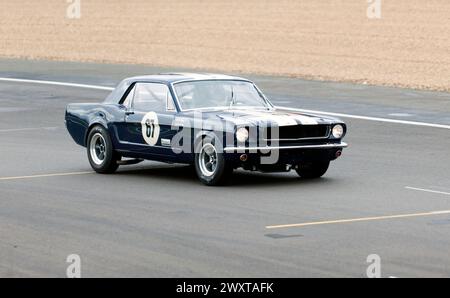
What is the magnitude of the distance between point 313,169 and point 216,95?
158 centimetres

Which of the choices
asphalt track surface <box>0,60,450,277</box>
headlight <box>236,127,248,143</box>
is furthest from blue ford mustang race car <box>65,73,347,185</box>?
asphalt track surface <box>0,60,450,277</box>

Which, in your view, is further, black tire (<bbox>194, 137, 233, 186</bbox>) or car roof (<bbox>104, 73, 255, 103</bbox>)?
car roof (<bbox>104, 73, 255, 103</bbox>)

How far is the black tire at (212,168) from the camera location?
15.2 metres

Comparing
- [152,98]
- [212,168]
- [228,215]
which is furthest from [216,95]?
[228,215]

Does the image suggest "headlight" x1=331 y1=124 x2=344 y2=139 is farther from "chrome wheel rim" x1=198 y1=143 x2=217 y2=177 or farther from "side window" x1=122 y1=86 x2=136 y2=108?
"side window" x1=122 y1=86 x2=136 y2=108

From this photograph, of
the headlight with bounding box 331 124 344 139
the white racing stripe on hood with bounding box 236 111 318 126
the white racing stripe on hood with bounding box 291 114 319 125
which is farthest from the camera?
the headlight with bounding box 331 124 344 139

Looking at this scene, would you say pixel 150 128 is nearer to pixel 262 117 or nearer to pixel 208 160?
pixel 208 160

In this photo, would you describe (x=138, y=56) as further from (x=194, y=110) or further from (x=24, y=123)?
(x=194, y=110)

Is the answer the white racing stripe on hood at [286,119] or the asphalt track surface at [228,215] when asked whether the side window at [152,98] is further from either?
the white racing stripe on hood at [286,119]

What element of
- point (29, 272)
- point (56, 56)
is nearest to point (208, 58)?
point (56, 56)

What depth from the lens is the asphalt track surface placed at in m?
10.6

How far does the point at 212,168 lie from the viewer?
50.7ft

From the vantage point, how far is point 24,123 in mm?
23969

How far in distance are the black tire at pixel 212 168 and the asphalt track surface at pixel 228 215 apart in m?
0.16
